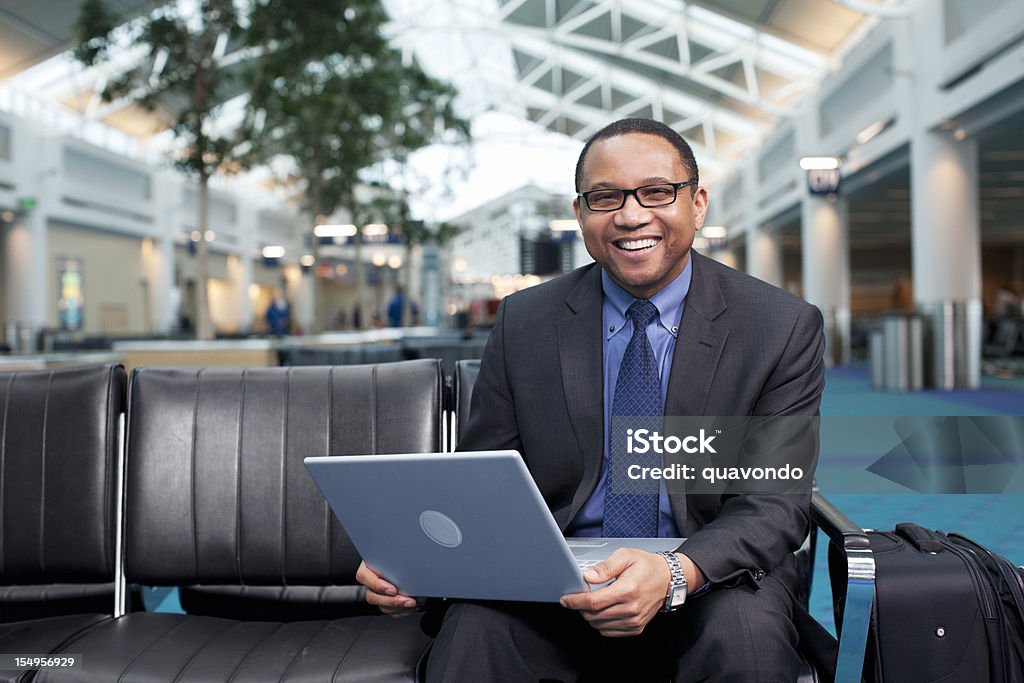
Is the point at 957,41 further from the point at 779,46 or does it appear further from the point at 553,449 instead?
the point at 553,449

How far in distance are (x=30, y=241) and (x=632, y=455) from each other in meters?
21.0

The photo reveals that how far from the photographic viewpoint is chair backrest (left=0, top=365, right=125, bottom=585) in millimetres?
2441

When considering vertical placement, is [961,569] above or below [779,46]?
below

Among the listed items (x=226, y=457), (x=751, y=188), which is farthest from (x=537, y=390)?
(x=751, y=188)

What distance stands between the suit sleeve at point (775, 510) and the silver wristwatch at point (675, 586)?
4cm

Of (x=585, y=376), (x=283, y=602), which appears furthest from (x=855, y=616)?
(x=283, y=602)

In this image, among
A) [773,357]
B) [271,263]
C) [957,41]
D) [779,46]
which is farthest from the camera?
[271,263]

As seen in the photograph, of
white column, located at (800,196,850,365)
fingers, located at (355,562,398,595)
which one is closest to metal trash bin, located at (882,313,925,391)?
white column, located at (800,196,850,365)

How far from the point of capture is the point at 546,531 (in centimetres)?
143

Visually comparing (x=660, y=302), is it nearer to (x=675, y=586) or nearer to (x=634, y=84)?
(x=675, y=586)

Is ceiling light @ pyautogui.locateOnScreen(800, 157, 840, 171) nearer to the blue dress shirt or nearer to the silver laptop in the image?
the blue dress shirt

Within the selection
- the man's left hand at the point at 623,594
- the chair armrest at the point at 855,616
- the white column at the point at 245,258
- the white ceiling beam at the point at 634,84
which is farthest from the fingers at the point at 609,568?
the white column at the point at 245,258

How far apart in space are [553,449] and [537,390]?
14cm

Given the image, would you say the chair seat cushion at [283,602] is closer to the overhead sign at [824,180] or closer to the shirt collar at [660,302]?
the shirt collar at [660,302]
